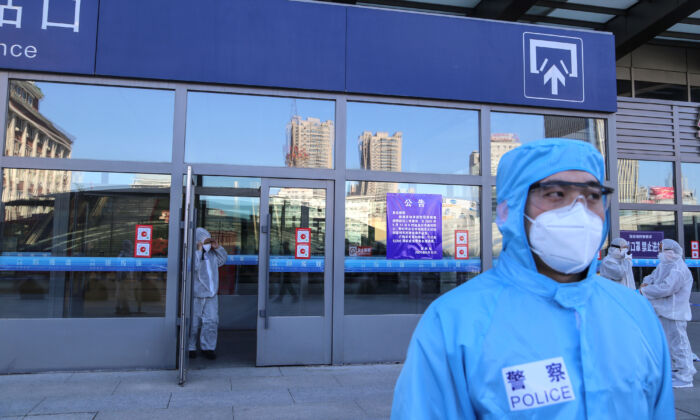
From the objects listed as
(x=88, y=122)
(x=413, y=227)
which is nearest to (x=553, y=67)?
(x=413, y=227)

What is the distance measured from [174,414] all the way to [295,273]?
7.75ft

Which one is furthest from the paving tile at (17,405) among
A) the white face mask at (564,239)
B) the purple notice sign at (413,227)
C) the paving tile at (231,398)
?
the white face mask at (564,239)

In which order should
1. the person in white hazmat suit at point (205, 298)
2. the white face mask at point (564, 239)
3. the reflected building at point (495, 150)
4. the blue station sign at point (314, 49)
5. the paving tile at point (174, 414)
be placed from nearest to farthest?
the white face mask at point (564, 239)
the paving tile at point (174, 414)
the blue station sign at point (314, 49)
the person in white hazmat suit at point (205, 298)
the reflected building at point (495, 150)

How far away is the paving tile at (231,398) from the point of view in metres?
4.77

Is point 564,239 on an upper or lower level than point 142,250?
upper

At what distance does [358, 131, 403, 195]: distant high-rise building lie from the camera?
6.64m

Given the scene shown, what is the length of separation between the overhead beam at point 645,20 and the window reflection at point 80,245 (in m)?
10.6

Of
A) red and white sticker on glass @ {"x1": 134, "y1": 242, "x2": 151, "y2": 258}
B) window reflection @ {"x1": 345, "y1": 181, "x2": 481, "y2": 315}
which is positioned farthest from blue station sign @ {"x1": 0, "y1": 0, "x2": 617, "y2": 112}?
red and white sticker on glass @ {"x1": 134, "y1": 242, "x2": 151, "y2": 258}

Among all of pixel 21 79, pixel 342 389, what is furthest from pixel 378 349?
pixel 21 79

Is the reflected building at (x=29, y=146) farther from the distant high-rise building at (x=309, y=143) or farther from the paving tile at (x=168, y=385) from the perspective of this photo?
the distant high-rise building at (x=309, y=143)

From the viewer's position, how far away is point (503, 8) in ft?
33.0

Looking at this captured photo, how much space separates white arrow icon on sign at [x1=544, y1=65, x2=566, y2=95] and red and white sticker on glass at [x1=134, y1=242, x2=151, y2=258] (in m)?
6.00

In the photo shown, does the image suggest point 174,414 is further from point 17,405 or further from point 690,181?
point 690,181

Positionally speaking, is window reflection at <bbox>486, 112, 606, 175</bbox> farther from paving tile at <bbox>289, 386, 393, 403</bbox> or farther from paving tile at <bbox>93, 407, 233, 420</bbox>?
paving tile at <bbox>93, 407, 233, 420</bbox>
